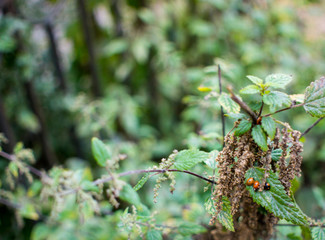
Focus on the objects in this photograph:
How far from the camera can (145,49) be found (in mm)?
1912

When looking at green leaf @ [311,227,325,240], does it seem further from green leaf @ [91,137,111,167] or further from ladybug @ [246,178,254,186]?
green leaf @ [91,137,111,167]

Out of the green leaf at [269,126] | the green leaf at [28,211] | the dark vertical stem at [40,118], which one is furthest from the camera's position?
the dark vertical stem at [40,118]

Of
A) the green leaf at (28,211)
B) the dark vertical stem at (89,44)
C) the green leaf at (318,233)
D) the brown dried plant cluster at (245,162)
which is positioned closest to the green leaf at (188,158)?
the brown dried plant cluster at (245,162)

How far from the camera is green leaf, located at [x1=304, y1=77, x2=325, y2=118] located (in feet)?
1.63

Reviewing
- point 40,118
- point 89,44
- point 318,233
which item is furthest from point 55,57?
point 318,233

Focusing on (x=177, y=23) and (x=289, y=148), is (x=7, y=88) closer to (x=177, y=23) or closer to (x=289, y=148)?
(x=177, y=23)

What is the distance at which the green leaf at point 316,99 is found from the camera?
50cm

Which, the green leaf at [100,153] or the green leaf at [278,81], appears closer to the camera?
the green leaf at [278,81]

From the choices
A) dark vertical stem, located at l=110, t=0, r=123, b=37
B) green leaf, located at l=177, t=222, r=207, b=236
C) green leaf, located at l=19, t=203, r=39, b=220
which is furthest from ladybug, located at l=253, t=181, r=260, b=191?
dark vertical stem, located at l=110, t=0, r=123, b=37

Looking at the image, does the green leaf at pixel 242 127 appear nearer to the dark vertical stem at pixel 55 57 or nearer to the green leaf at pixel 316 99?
the green leaf at pixel 316 99

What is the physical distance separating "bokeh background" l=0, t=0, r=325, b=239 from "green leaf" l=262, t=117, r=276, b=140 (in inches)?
39.7

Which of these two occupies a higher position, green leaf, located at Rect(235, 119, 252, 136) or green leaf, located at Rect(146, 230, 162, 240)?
green leaf, located at Rect(235, 119, 252, 136)

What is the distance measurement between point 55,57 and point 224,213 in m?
1.59

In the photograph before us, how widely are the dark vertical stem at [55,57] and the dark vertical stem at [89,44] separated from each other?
20 cm
